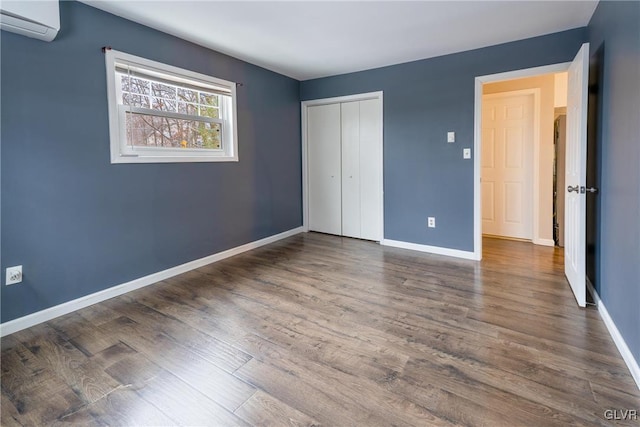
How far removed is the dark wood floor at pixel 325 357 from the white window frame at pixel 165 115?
3.97 ft

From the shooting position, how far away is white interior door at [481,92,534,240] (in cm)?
438

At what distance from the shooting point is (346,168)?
4801 millimetres

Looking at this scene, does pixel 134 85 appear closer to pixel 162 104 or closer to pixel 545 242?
pixel 162 104

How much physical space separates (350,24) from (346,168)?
2.13 m

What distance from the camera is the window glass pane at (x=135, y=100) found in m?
2.87

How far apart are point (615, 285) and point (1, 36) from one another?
4.12m

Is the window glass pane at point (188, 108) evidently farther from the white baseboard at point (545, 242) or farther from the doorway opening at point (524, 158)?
the white baseboard at point (545, 242)

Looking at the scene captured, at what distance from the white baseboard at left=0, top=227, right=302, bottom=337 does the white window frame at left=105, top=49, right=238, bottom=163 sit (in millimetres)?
1049

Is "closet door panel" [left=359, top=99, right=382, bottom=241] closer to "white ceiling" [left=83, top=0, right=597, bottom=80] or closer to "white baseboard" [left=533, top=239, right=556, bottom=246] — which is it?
"white ceiling" [left=83, top=0, right=597, bottom=80]

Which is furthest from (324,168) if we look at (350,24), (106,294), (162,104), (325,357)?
(325,357)

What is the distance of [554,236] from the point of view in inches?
168

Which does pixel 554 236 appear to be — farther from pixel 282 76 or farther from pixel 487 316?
pixel 282 76

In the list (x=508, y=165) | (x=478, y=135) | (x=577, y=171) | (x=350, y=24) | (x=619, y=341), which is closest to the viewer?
(x=619, y=341)

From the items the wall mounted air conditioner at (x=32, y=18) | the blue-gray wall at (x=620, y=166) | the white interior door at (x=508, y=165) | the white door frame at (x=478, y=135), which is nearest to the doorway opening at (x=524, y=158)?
the white interior door at (x=508, y=165)
